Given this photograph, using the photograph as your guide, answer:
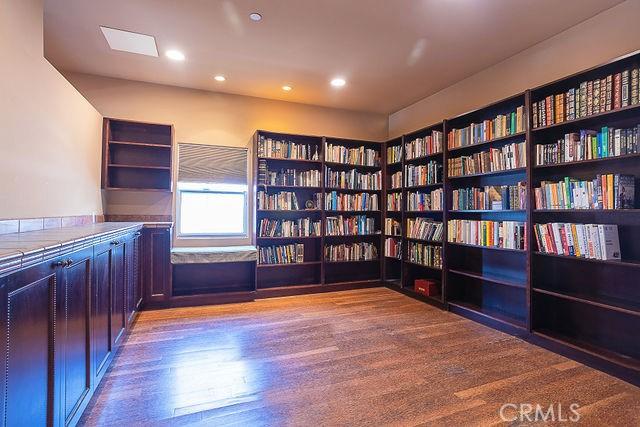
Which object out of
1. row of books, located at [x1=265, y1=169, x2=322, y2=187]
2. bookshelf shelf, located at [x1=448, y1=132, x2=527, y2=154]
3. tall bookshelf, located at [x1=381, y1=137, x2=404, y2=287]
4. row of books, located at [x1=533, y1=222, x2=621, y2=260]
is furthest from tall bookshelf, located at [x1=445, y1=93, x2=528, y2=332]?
row of books, located at [x1=265, y1=169, x2=322, y2=187]

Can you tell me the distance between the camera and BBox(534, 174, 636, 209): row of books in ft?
7.18

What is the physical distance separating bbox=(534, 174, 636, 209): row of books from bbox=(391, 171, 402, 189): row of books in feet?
6.50

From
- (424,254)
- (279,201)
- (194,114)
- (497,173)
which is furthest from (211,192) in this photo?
(497,173)

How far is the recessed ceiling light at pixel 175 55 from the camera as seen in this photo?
3221 millimetres

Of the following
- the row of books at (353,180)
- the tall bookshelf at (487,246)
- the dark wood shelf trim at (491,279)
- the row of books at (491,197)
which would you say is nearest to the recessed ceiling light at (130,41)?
the row of books at (353,180)

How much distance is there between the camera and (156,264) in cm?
358

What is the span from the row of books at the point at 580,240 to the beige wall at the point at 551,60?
138cm

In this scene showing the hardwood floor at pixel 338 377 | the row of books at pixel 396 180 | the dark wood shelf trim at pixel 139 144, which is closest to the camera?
the hardwood floor at pixel 338 377

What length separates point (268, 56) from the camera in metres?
3.29

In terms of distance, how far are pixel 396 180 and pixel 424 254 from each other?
3.92ft

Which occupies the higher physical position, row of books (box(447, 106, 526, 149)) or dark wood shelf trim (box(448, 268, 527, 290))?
row of books (box(447, 106, 526, 149))

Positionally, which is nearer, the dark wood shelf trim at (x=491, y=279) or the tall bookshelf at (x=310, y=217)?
the dark wood shelf trim at (x=491, y=279)

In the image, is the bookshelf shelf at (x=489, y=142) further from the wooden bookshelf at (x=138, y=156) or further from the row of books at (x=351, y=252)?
the wooden bookshelf at (x=138, y=156)

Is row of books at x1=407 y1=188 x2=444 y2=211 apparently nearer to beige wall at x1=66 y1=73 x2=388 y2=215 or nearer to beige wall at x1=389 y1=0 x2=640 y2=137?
beige wall at x1=389 y1=0 x2=640 y2=137
